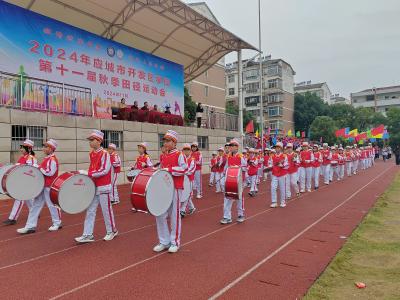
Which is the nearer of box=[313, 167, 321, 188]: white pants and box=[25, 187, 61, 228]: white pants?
box=[25, 187, 61, 228]: white pants

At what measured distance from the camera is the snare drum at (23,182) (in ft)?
23.0

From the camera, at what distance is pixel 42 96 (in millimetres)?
13812

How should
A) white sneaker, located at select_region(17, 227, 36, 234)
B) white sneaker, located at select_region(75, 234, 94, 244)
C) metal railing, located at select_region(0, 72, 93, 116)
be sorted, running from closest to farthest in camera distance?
1. white sneaker, located at select_region(75, 234, 94, 244)
2. white sneaker, located at select_region(17, 227, 36, 234)
3. metal railing, located at select_region(0, 72, 93, 116)

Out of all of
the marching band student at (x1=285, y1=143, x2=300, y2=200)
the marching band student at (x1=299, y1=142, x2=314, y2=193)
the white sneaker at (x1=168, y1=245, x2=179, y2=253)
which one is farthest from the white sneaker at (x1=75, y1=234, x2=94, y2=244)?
the marching band student at (x1=299, y1=142, x2=314, y2=193)

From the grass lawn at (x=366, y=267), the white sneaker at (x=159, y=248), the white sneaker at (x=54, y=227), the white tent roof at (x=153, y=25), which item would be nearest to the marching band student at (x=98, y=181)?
the white sneaker at (x=159, y=248)

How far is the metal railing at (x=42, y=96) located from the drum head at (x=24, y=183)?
6231mm

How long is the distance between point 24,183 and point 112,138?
9.17 m

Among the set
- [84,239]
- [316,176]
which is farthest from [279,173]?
[84,239]

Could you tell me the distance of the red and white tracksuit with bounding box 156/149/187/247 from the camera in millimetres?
6082

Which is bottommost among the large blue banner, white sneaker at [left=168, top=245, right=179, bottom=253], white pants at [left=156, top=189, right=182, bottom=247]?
white sneaker at [left=168, top=245, right=179, bottom=253]

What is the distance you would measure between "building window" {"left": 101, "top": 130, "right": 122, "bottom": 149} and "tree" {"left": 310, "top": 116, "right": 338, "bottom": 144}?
1424 inches

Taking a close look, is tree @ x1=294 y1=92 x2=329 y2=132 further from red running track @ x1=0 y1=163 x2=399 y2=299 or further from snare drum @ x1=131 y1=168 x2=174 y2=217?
snare drum @ x1=131 y1=168 x2=174 y2=217

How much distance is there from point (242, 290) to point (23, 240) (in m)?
4.41

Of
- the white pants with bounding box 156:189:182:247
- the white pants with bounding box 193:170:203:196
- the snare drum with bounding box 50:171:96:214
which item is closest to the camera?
the white pants with bounding box 156:189:182:247
